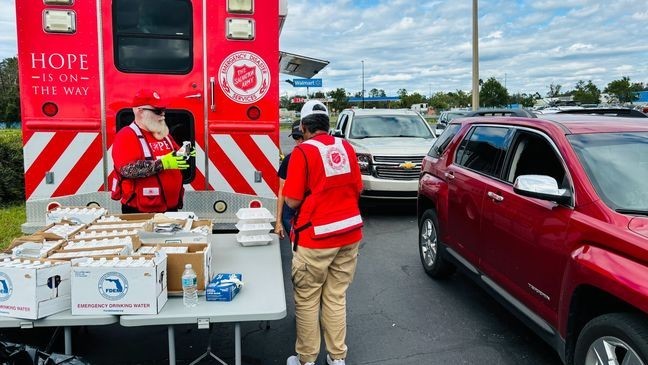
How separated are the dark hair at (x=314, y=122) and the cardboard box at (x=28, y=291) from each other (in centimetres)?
171

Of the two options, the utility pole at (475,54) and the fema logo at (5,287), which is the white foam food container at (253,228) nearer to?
the fema logo at (5,287)

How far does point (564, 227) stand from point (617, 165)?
1.92ft

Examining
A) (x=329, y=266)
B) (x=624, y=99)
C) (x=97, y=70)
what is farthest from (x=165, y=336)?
(x=624, y=99)

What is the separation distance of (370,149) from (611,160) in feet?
20.1

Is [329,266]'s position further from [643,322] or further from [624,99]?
[624,99]

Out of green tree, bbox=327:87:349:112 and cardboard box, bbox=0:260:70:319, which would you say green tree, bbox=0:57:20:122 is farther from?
cardboard box, bbox=0:260:70:319

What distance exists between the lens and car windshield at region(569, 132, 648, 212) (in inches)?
129

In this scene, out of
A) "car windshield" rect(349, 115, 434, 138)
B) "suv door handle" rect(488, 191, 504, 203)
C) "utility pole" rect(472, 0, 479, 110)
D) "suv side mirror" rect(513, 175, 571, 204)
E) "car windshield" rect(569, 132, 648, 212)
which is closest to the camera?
"car windshield" rect(569, 132, 648, 212)

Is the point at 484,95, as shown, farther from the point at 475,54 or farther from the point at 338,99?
the point at 475,54

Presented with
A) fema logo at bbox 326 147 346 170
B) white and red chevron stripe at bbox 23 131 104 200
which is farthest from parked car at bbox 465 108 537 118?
white and red chevron stripe at bbox 23 131 104 200

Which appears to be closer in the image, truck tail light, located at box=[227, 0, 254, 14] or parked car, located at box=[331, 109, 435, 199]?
truck tail light, located at box=[227, 0, 254, 14]

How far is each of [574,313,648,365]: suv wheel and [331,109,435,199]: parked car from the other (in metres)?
6.22

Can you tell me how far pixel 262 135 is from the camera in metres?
5.37

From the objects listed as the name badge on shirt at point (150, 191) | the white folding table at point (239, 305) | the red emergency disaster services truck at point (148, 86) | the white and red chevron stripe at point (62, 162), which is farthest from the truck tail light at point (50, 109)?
the white folding table at point (239, 305)
